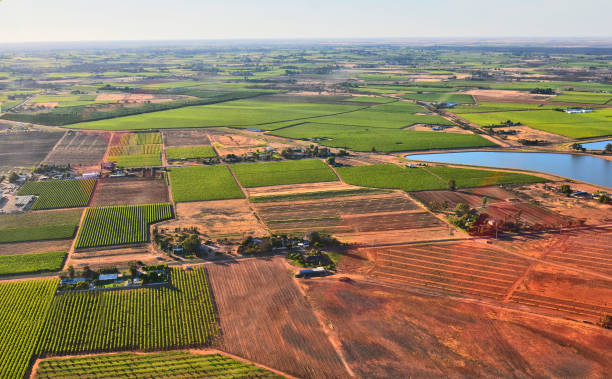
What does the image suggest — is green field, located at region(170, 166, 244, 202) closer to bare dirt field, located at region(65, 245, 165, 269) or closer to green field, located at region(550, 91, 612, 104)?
bare dirt field, located at region(65, 245, 165, 269)

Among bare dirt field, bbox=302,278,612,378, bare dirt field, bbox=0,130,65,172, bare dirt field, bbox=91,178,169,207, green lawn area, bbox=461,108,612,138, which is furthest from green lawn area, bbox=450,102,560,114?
bare dirt field, bbox=0,130,65,172

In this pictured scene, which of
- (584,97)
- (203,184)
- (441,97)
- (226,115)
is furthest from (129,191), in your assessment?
(584,97)

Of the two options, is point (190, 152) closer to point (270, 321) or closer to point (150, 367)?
point (270, 321)

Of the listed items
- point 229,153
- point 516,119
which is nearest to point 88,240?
point 229,153

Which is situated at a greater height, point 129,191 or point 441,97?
point 441,97

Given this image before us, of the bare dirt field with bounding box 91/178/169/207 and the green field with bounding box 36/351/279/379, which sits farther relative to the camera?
the bare dirt field with bounding box 91/178/169/207

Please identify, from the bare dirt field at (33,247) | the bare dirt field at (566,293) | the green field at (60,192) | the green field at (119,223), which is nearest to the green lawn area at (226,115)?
the green field at (60,192)

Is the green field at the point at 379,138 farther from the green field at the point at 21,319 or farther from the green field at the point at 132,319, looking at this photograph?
the green field at the point at 21,319
